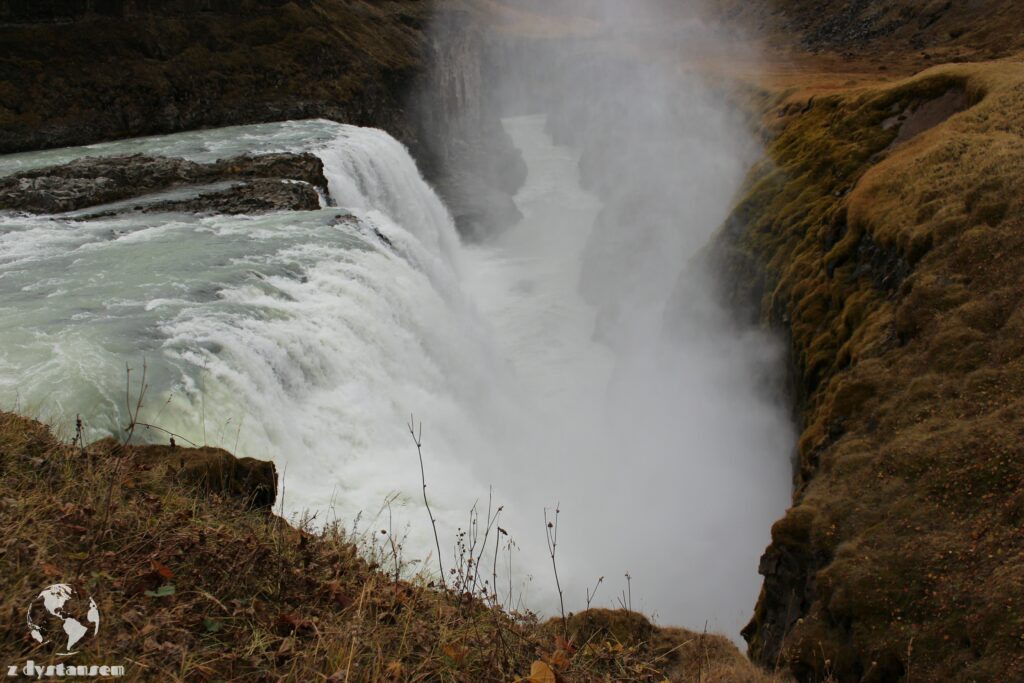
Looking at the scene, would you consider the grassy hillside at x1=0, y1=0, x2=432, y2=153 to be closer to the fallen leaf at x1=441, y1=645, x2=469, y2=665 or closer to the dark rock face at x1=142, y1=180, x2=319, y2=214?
the dark rock face at x1=142, y1=180, x2=319, y2=214

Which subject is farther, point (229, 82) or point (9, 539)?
point (229, 82)

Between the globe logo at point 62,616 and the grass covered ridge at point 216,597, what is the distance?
5 centimetres

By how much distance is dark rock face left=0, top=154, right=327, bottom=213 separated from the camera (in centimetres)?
2127

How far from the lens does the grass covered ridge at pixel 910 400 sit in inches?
328

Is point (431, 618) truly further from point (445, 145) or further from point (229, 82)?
point (445, 145)

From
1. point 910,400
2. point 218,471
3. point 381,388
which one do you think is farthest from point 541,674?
point 381,388

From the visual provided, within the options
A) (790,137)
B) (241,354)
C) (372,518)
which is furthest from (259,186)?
(790,137)

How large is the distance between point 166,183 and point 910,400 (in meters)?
22.4

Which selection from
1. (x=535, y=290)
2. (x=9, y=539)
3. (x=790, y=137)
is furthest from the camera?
(x=535, y=290)

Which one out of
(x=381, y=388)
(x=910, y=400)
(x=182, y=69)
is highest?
(x=182, y=69)

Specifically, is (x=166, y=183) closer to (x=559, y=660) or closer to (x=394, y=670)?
(x=394, y=670)

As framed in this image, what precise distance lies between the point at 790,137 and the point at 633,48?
50.9 metres

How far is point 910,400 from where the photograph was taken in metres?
11.2

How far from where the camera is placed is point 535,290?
36656mm
